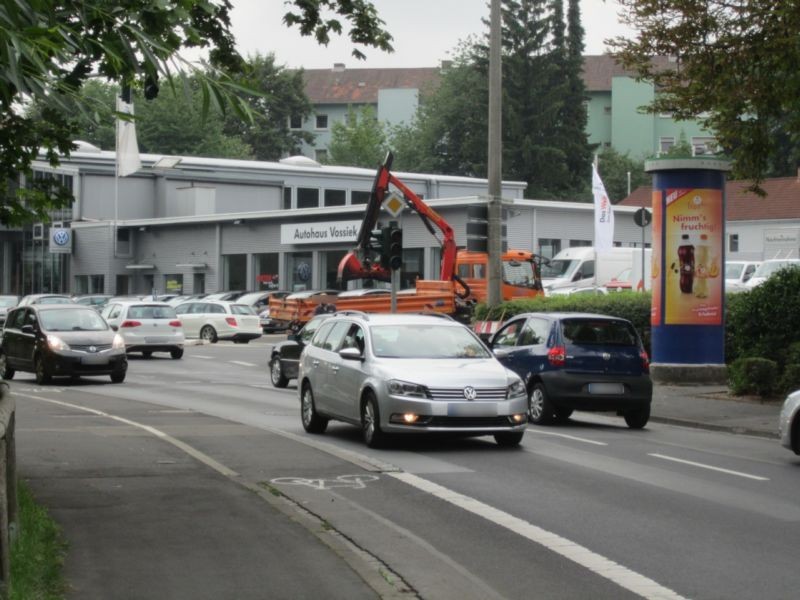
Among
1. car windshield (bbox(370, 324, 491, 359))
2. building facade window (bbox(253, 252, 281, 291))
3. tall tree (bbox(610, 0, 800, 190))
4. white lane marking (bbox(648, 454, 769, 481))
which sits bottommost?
white lane marking (bbox(648, 454, 769, 481))

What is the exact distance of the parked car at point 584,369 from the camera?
19156 millimetres

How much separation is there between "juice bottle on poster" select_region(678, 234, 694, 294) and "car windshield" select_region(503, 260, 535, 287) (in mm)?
21928

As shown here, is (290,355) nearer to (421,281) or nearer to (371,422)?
(371,422)

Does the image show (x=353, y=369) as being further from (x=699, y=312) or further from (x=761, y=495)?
(x=699, y=312)

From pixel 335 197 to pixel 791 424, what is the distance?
223 ft

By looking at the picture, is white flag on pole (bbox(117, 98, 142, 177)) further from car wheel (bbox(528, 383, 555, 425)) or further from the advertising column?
car wheel (bbox(528, 383, 555, 425))

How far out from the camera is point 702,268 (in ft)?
83.5

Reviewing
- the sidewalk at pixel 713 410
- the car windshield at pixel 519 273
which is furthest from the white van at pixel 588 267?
the sidewalk at pixel 713 410

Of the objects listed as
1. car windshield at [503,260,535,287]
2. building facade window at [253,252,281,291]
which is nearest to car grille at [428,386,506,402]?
car windshield at [503,260,535,287]

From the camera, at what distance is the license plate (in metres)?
19.1

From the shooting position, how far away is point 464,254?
4872cm

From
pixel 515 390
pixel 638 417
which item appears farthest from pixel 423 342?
pixel 638 417

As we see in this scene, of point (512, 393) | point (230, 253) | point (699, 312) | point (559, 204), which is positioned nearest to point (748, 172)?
point (699, 312)

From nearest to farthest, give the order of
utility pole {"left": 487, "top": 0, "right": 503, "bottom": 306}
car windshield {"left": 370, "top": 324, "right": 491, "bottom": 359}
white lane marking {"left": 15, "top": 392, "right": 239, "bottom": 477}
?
white lane marking {"left": 15, "top": 392, "right": 239, "bottom": 477} → car windshield {"left": 370, "top": 324, "right": 491, "bottom": 359} → utility pole {"left": 487, "top": 0, "right": 503, "bottom": 306}
